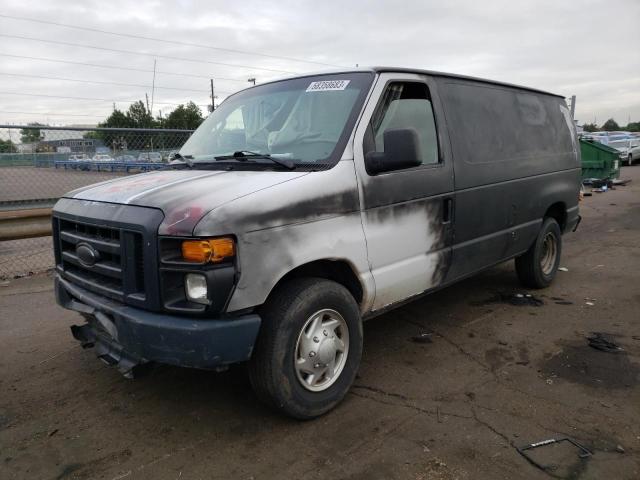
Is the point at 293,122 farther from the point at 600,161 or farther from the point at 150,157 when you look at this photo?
the point at 600,161

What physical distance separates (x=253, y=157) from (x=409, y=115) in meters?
1.26

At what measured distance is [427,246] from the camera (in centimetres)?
380

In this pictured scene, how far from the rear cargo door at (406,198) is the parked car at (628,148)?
86.4ft

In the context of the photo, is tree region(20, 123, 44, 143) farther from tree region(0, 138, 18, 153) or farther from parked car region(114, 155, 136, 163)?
parked car region(114, 155, 136, 163)

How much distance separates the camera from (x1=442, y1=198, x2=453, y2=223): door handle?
12.9 feet

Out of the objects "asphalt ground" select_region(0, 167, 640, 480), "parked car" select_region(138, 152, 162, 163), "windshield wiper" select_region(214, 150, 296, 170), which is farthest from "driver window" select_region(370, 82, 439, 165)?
"parked car" select_region(138, 152, 162, 163)

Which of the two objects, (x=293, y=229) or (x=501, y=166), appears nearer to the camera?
(x=293, y=229)

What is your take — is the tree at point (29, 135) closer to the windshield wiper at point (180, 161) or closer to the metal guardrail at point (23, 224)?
the metal guardrail at point (23, 224)

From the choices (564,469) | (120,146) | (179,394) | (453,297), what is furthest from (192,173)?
(120,146)

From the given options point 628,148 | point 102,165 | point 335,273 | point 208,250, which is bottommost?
point 335,273

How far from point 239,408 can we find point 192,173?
1583 millimetres

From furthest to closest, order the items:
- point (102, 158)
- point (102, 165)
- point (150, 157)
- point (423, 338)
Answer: point (150, 157) < point (102, 158) < point (102, 165) < point (423, 338)

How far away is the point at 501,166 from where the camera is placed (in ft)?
15.2

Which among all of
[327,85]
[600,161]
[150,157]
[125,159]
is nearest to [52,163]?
[125,159]
